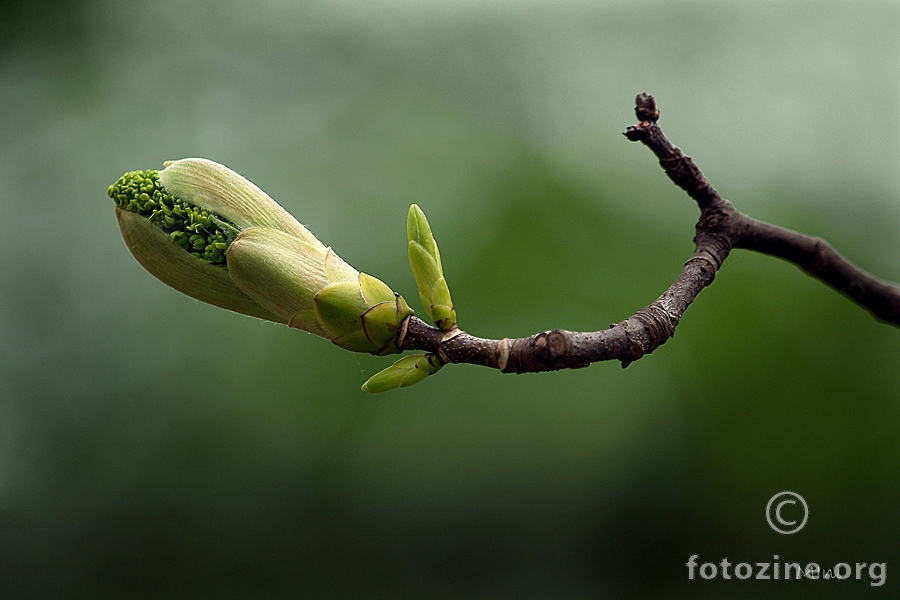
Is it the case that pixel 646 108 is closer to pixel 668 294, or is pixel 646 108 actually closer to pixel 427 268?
pixel 668 294

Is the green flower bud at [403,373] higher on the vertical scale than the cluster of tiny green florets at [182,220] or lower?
lower

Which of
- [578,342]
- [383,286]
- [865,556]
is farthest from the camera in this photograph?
[865,556]

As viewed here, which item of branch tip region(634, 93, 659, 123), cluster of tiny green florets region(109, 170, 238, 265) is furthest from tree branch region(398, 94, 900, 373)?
cluster of tiny green florets region(109, 170, 238, 265)

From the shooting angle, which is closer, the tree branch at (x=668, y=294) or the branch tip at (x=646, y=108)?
Result: the tree branch at (x=668, y=294)

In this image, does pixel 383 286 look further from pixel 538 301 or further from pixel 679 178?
pixel 538 301

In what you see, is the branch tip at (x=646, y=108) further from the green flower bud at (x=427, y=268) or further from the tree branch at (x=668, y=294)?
the green flower bud at (x=427, y=268)

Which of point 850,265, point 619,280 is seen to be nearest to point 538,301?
point 619,280

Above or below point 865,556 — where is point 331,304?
above


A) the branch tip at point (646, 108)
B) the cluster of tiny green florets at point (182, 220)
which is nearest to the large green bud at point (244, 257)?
the cluster of tiny green florets at point (182, 220)
